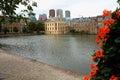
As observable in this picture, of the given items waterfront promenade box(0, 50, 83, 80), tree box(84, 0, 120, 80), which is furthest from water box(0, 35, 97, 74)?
tree box(84, 0, 120, 80)

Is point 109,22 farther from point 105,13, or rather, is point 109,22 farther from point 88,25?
point 88,25

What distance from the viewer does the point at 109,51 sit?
176 inches

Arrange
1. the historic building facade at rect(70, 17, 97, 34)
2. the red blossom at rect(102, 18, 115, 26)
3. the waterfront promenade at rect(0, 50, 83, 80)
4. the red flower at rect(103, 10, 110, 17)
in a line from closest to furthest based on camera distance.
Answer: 1. the red blossom at rect(102, 18, 115, 26)
2. the red flower at rect(103, 10, 110, 17)
3. the waterfront promenade at rect(0, 50, 83, 80)
4. the historic building facade at rect(70, 17, 97, 34)

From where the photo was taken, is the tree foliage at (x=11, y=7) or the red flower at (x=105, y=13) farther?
the tree foliage at (x=11, y=7)

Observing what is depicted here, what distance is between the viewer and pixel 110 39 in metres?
4.67

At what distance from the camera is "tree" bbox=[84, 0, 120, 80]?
14.5 feet

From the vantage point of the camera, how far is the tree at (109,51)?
14.5 feet

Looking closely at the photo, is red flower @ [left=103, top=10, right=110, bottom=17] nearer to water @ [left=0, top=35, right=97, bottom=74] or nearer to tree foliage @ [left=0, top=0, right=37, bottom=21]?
tree foliage @ [left=0, top=0, right=37, bottom=21]

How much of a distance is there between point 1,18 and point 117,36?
50.8 feet

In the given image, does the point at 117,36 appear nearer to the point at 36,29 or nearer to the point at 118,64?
the point at 118,64

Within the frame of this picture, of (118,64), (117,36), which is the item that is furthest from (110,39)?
(118,64)

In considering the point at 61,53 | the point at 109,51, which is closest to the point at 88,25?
the point at 61,53

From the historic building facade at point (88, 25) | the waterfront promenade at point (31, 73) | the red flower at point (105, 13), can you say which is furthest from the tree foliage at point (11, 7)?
the historic building facade at point (88, 25)

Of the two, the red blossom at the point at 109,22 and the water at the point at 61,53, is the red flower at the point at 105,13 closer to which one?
the red blossom at the point at 109,22
